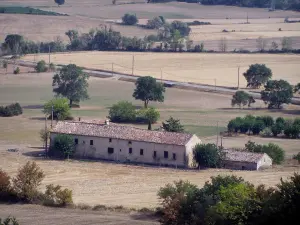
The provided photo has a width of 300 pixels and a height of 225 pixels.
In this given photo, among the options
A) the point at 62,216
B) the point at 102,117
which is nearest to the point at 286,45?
the point at 102,117

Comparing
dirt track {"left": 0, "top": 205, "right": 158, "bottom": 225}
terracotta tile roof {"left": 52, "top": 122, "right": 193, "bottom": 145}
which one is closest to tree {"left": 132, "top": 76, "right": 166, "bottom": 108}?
terracotta tile roof {"left": 52, "top": 122, "right": 193, "bottom": 145}

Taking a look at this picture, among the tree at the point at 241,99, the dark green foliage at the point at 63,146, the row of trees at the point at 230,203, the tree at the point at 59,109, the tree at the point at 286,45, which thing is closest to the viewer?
the row of trees at the point at 230,203

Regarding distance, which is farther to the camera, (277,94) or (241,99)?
(241,99)

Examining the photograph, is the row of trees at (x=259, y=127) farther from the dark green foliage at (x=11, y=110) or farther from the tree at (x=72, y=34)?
the tree at (x=72, y=34)

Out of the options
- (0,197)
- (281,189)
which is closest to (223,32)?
(0,197)

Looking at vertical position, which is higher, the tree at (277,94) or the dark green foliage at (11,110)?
the tree at (277,94)

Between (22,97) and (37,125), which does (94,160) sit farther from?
(22,97)

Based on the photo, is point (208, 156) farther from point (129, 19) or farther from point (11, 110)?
point (129, 19)

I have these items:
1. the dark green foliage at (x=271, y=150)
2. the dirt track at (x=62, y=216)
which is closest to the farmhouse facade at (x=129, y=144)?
the dark green foliage at (x=271, y=150)
